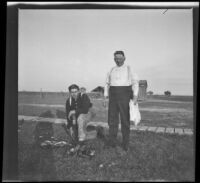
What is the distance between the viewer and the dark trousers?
4.11 metres

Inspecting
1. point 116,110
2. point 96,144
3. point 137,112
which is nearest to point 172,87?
point 137,112

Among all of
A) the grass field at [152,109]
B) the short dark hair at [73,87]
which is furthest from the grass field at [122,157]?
the short dark hair at [73,87]

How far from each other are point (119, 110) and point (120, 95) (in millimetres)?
262

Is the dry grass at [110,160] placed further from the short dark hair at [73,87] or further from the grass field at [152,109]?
the short dark hair at [73,87]

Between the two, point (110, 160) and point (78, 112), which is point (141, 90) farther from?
point (110, 160)

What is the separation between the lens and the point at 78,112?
418 cm

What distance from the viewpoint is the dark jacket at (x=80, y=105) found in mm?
4160

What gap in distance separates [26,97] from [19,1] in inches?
63.1

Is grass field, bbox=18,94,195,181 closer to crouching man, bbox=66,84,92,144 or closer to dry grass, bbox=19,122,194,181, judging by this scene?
dry grass, bbox=19,122,194,181

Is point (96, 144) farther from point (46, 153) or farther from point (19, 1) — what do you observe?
point (19, 1)

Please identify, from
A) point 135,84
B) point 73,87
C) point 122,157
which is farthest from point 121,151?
point 73,87

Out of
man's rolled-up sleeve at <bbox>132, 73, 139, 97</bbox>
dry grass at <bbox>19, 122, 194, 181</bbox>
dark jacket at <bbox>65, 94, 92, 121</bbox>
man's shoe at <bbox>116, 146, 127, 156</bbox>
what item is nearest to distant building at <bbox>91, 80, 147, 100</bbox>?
man's rolled-up sleeve at <bbox>132, 73, 139, 97</bbox>

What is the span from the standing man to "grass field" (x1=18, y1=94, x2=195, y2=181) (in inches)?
4.8

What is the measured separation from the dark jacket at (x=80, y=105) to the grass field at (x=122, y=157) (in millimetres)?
108
